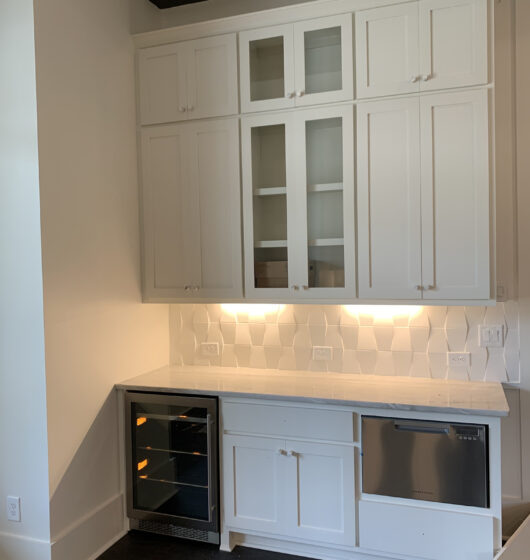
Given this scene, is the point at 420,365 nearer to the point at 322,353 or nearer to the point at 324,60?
the point at 322,353

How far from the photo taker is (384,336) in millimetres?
2816

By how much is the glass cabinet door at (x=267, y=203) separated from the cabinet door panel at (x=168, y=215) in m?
0.32

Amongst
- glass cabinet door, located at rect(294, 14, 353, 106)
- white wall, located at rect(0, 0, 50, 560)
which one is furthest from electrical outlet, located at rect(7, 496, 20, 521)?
glass cabinet door, located at rect(294, 14, 353, 106)

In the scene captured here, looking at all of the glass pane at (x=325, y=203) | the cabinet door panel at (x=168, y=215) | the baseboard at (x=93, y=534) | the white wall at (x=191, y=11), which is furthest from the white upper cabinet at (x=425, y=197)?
the baseboard at (x=93, y=534)

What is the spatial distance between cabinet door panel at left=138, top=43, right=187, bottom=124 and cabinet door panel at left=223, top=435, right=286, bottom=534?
178 centimetres

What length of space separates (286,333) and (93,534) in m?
1.44

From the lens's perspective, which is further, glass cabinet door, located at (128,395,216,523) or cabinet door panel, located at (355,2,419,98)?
glass cabinet door, located at (128,395,216,523)

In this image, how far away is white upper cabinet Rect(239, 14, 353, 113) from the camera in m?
2.54

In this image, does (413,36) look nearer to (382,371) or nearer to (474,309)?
(474,309)

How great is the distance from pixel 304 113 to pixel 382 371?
1429 mm

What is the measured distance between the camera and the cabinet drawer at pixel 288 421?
2396 millimetres

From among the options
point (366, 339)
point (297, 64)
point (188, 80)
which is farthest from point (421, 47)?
point (366, 339)

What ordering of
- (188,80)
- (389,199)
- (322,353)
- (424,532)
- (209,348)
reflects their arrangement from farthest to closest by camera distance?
(209,348) → (322,353) → (188,80) → (389,199) → (424,532)

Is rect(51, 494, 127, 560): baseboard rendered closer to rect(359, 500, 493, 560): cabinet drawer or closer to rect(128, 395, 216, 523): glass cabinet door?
rect(128, 395, 216, 523): glass cabinet door
